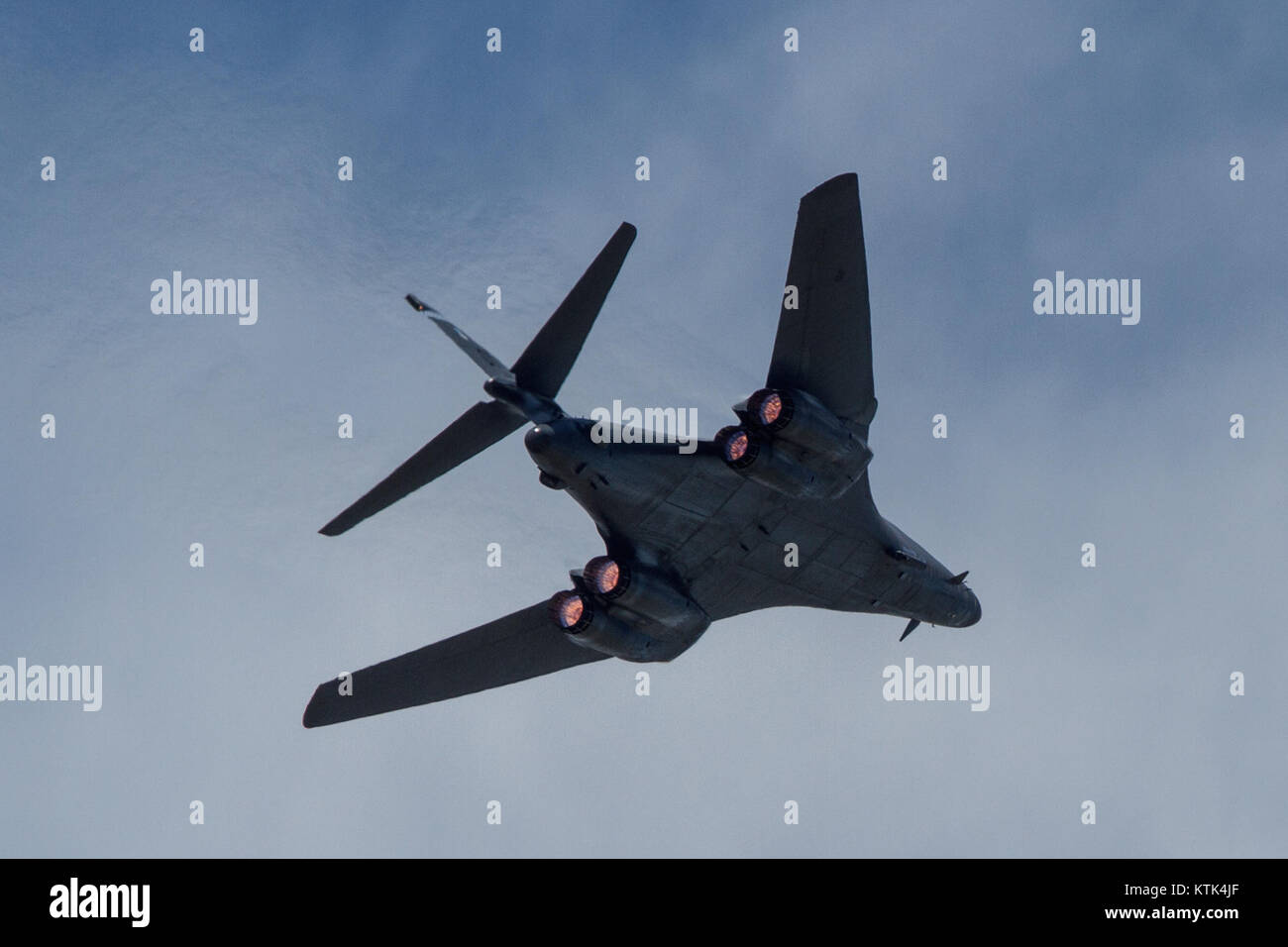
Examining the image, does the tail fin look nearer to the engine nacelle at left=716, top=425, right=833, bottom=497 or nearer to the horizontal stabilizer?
the horizontal stabilizer

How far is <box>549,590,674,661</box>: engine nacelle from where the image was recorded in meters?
26.2

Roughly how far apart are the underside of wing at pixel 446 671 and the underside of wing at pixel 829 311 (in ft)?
29.5

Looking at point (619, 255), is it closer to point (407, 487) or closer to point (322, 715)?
point (407, 487)

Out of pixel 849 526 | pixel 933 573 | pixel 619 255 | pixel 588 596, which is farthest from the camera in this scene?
pixel 933 573

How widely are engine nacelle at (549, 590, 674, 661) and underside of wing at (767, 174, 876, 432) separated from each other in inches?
241

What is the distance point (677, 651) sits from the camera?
90.4 ft

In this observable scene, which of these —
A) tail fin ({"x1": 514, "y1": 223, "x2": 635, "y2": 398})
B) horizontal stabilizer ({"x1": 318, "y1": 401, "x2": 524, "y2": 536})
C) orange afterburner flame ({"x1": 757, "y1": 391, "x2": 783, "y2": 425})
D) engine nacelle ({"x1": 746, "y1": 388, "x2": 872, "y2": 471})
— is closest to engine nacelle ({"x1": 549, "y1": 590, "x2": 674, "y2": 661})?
horizontal stabilizer ({"x1": 318, "y1": 401, "x2": 524, "y2": 536})

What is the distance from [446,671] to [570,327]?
10516 millimetres

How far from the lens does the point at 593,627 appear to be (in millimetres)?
26219

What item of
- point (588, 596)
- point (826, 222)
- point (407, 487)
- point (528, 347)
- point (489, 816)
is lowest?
point (489, 816)

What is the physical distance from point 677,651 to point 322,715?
27.0 feet

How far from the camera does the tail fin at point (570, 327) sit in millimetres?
21938

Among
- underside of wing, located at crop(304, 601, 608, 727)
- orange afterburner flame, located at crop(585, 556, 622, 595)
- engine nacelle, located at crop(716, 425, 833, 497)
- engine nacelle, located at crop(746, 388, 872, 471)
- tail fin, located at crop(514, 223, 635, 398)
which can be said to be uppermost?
tail fin, located at crop(514, 223, 635, 398)
